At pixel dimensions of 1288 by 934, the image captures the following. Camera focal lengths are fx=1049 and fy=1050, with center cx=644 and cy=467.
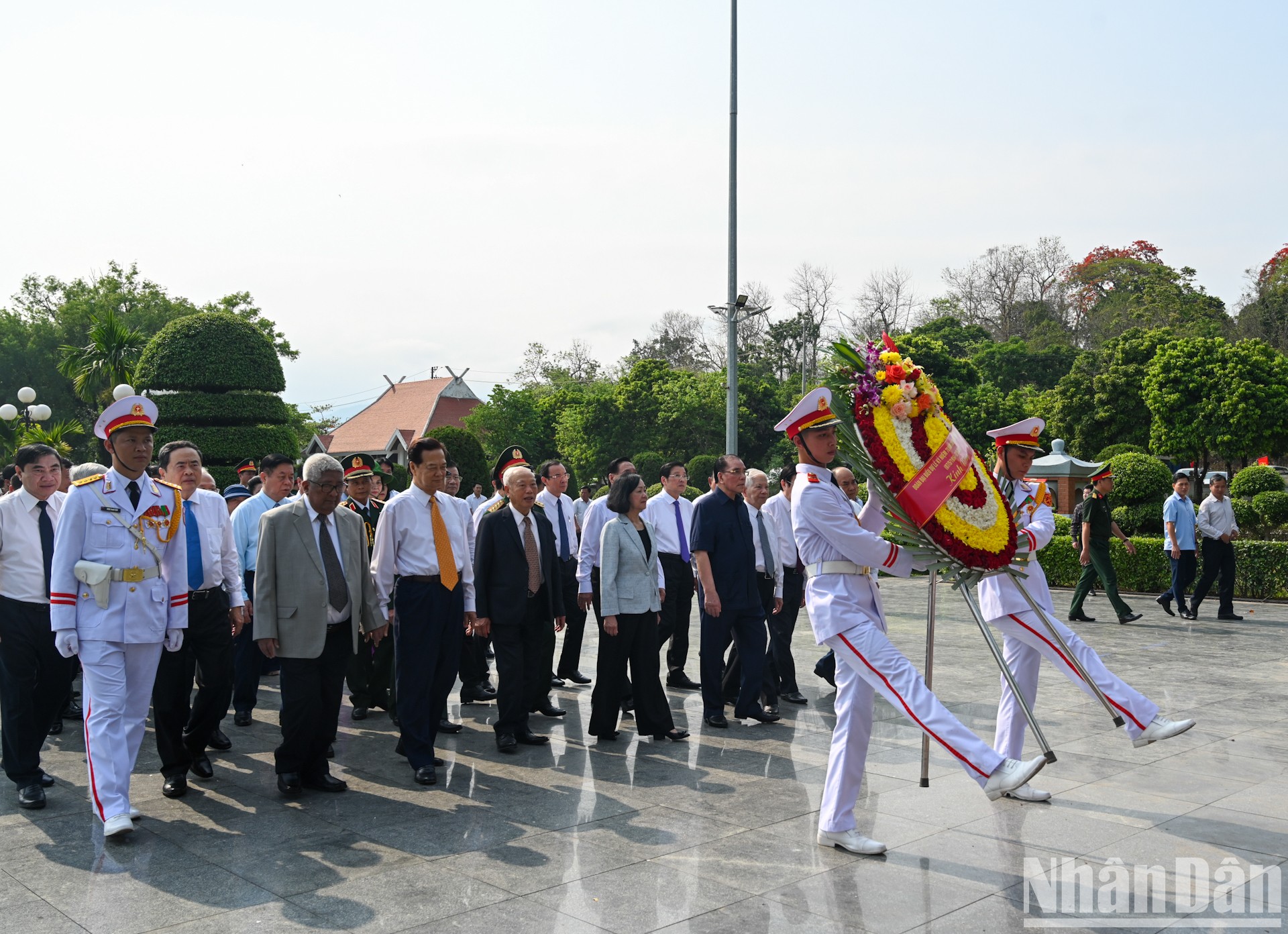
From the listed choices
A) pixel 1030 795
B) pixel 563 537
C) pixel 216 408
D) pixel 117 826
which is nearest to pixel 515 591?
pixel 563 537

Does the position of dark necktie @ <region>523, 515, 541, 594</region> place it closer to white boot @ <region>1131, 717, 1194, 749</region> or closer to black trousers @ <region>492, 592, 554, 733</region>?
black trousers @ <region>492, 592, 554, 733</region>

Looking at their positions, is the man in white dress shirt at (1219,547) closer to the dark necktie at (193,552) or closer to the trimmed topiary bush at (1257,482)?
the trimmed topiary bush at (1257,482)

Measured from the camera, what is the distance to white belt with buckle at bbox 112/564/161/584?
17.4ft

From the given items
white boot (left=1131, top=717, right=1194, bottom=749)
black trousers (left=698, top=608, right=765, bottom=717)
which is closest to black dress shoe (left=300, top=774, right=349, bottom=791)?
black trousers (left=698, top=608, right=765, bottom=717)

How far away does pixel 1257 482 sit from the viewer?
1953 centimetres

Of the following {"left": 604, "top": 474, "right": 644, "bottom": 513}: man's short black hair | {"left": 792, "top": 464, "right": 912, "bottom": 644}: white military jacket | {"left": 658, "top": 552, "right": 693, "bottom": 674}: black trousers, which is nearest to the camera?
{"left": 792, "top": 464, "right": 912, "bottom": 644}: white military jacket

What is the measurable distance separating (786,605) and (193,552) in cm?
461

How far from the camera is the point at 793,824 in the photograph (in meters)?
5.25

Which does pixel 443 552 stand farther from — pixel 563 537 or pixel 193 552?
pixel 563 537

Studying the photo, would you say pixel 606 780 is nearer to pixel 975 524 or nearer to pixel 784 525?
pixel 975 524

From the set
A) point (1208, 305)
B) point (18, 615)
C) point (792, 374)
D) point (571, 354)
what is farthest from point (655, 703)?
point (571, 354)

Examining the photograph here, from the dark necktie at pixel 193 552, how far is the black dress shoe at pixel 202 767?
3.30 feet

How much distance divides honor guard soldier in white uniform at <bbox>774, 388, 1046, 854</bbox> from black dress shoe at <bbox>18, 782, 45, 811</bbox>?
4073 millimetres

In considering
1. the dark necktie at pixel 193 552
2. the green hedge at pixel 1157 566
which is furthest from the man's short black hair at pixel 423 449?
the green hedge at pixel 1157 566
